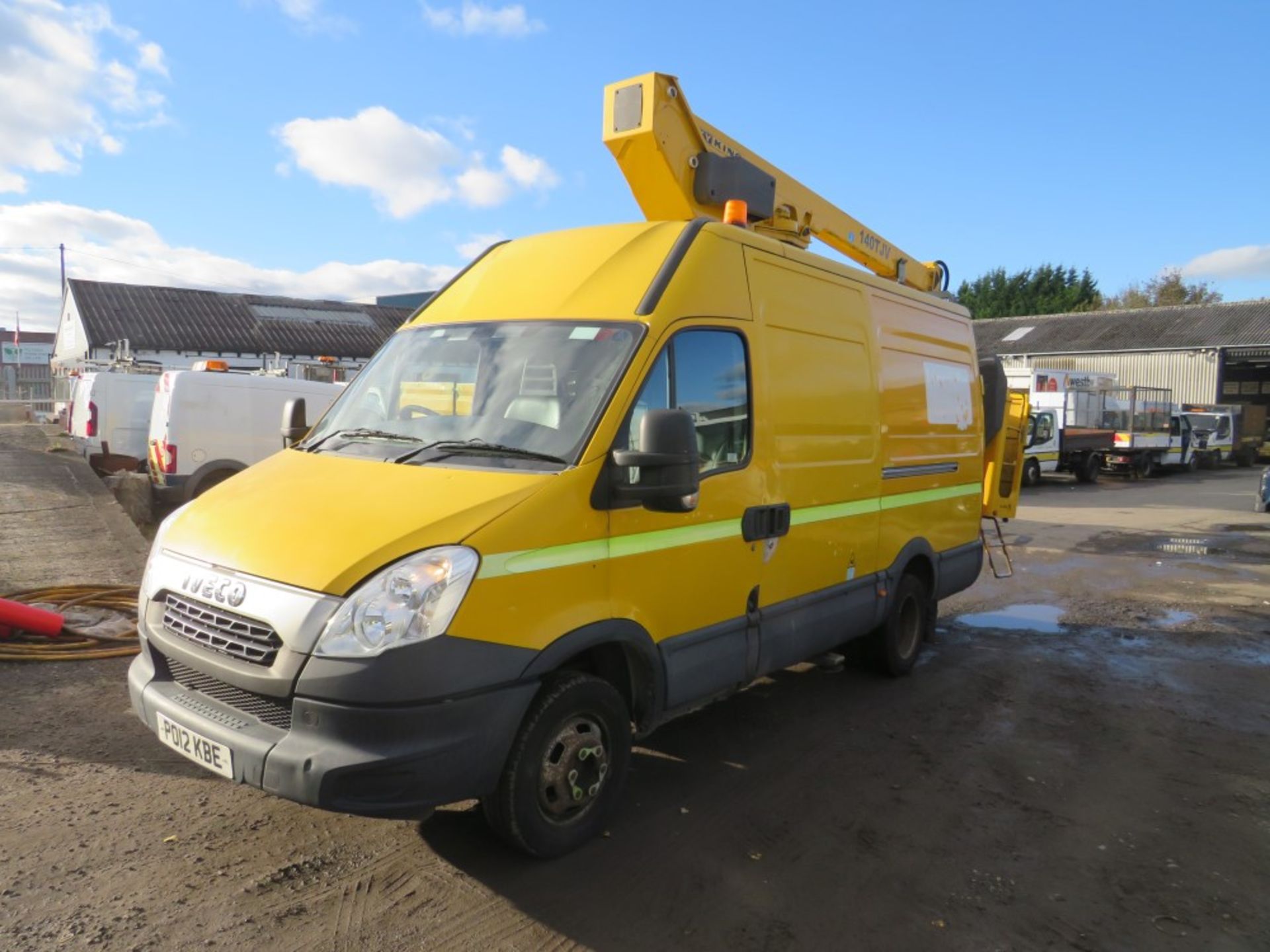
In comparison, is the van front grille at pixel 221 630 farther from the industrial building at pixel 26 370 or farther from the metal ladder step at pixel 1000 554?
the industrial building at pixel 26 370

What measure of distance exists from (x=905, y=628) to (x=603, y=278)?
377 centimetres

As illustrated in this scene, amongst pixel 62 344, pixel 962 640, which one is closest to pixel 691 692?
pixel 962 640

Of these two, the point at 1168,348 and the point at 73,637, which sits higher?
the point at 1168,348

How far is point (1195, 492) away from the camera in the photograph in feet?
74.6

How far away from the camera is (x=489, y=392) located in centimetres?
386

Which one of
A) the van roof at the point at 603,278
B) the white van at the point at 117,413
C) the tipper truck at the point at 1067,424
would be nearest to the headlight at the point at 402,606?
the van roof at the point at 603,278

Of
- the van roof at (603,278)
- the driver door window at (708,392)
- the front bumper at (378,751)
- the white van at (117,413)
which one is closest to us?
the front bumper at (378,751)

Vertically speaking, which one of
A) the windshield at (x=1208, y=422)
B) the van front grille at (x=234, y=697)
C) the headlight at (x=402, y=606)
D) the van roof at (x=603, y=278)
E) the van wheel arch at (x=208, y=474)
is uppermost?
the van roof at (x=603, y=278)

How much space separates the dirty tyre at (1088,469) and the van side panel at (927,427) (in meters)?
20.0

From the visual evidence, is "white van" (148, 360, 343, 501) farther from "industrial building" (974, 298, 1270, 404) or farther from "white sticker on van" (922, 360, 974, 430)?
"industrial building" (974, 298, 1270, 404)

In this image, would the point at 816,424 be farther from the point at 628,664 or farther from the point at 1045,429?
the point at 1045,429

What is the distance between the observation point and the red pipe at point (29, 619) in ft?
18.5

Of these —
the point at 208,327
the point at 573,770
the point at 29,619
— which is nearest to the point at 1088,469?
the point at 573,770

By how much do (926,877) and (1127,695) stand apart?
3346 millimetres
